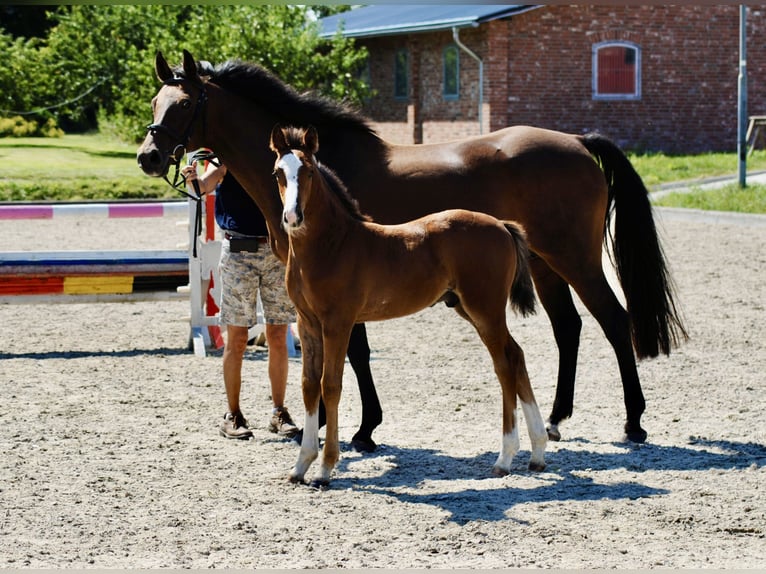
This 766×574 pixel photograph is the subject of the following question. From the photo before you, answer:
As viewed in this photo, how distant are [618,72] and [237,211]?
22158mm

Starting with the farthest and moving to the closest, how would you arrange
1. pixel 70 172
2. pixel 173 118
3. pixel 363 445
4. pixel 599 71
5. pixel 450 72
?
pixel 450 72
pixel 599 71
pixel 70 172
pixel 363 445
pixel 173 118

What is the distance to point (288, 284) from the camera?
5379mm

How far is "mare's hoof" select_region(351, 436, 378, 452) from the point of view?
600 cm

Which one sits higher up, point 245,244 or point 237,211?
point 237,211

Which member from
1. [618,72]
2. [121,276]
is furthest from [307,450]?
[618,72]

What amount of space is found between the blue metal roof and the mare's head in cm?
1622

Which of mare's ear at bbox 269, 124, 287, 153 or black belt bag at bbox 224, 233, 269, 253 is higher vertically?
mare's ear at bbox 269, 124, 287, 153

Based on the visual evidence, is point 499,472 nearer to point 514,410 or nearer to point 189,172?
point 514,410

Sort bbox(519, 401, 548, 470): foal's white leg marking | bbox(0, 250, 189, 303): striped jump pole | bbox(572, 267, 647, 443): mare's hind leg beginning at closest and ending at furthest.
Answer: bbox(519, 401, 548, 470): foal's white leg marking, bbox(572, 267, 647, 443): mare's hind leg, bbox(0, 250, 189, 303): striped jump pole

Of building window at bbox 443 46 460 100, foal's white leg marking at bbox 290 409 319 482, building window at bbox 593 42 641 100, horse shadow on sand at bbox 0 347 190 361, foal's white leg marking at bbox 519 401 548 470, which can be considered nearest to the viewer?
foal's white leg marking at bbox 290 409 319 482

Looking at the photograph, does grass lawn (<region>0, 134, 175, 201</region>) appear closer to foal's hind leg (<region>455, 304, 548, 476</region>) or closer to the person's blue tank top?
A: the person's blue tank top

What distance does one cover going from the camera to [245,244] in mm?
6246

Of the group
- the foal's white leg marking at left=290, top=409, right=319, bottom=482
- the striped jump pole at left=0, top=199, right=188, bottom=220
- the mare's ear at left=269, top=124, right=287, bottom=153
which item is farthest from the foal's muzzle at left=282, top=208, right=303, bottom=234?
the striped jump pole at left=0, top=199, right=188, bottom=220

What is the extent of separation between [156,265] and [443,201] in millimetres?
3684
